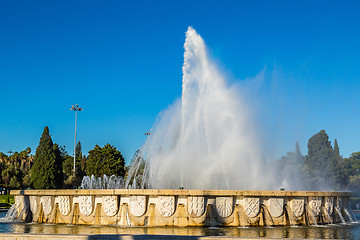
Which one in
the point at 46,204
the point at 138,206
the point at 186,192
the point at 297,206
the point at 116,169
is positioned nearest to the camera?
the point at 186,192

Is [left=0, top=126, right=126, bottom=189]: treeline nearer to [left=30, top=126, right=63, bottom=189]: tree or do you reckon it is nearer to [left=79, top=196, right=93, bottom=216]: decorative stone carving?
[left=30, top=126, right=63, bottom=189]: tree

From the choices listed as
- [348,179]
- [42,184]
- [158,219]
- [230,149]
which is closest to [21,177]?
[42,184]

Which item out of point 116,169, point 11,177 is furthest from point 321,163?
point 11,177

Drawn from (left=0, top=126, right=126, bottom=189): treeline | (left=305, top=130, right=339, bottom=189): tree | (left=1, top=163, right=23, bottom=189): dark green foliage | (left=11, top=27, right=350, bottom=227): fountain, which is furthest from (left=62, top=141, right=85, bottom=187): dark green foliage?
(left=305, top=130, right=339, bottom=189): tree

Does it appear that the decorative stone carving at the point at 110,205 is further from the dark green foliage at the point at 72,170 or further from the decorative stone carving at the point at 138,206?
the dark green foliage at the point at 72,170

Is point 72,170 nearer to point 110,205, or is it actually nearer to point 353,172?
point 353,172

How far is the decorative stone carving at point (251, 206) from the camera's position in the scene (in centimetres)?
1292

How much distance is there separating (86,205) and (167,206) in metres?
3.12

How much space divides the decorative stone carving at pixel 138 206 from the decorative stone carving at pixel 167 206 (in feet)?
2.07

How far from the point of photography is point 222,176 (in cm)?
1927

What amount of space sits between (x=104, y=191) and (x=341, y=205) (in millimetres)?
9850

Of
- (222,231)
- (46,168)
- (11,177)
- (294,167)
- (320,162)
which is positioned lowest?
(222,231)

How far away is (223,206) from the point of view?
12875mm

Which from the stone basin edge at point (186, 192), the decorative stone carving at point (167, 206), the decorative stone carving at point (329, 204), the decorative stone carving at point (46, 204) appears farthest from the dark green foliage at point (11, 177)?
the decorative stone carving at point (329, 204)
